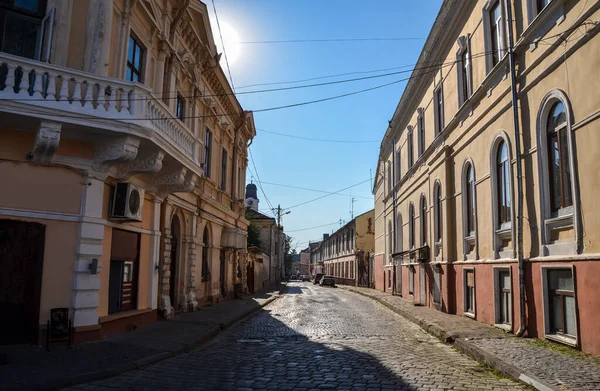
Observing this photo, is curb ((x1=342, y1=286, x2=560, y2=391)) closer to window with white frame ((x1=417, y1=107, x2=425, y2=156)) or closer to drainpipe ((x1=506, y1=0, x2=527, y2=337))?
drainpipe ((x1=506, y1=0, x2=527, y2=337))

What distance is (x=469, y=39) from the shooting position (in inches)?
607

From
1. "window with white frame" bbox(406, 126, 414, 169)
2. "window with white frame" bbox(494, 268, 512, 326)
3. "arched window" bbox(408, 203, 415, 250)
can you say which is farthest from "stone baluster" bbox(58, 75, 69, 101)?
"window with white frame" bbox(406, 126, 414, 169)

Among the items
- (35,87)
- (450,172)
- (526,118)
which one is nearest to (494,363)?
(526,118)

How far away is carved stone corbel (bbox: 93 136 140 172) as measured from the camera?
32.0 ft

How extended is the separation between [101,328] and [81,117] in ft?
14.1

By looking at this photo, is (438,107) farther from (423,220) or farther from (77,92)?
(77,92)

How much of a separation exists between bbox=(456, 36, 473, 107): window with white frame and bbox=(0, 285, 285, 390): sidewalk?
10.6 m

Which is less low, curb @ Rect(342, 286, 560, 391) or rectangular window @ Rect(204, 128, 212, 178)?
rectangular window @ Rect(204, 128, 212, 178)

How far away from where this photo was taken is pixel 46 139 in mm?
8812

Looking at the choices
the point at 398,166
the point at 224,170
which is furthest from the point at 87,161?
the point at 398,166

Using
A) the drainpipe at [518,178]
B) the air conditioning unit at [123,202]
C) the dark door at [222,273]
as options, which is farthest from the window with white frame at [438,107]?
the air conditioning unit at [123,202]

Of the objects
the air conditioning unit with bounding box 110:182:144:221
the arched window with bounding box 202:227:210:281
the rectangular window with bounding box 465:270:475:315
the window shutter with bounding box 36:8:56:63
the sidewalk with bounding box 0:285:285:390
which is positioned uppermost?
the window shutter with bounding box 36:8:56:63

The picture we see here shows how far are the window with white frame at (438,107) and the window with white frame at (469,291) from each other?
6164mm

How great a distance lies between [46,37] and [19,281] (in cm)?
471
